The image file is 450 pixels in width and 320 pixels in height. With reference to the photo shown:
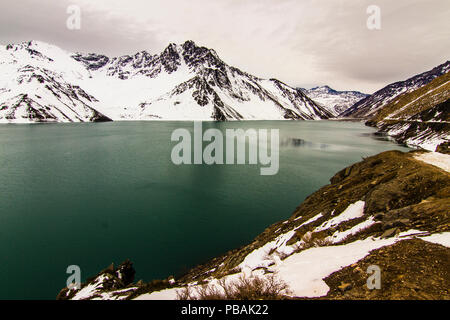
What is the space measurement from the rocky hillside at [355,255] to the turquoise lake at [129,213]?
128 inches

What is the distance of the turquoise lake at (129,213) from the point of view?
15117 millimetres

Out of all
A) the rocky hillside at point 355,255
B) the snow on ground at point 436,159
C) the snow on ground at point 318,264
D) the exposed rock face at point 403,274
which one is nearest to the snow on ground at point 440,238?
the rocky hillside at point 355,255

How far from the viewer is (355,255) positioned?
23.3 feet

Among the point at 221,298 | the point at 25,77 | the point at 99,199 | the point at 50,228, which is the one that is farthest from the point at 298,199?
the point at 25,77

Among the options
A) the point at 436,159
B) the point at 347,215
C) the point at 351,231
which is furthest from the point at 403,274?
the point at 436,159

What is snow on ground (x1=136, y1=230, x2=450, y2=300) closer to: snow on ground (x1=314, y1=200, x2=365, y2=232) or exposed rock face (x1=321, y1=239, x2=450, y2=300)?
exposed rock face (x1=321, y1=239, x2=450, y2=300)

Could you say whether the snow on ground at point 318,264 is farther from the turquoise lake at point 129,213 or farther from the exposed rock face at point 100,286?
the turquoise lake at point 129,213

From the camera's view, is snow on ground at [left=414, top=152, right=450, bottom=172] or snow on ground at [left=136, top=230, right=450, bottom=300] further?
snow on ground at [left=414, top=152, right=450, bottom=172]

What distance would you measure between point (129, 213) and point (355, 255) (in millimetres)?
20357

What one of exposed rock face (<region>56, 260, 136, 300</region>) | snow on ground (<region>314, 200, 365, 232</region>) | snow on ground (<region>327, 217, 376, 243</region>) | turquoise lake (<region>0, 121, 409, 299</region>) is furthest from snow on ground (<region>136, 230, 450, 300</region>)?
turquoise lake (<region>0, 121, 409, 299</region>)

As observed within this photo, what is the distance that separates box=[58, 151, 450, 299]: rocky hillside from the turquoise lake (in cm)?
324

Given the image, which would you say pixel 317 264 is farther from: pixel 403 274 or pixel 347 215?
pixel 347 215

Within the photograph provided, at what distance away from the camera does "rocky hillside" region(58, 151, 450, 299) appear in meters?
5.45

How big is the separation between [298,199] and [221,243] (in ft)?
40.2
